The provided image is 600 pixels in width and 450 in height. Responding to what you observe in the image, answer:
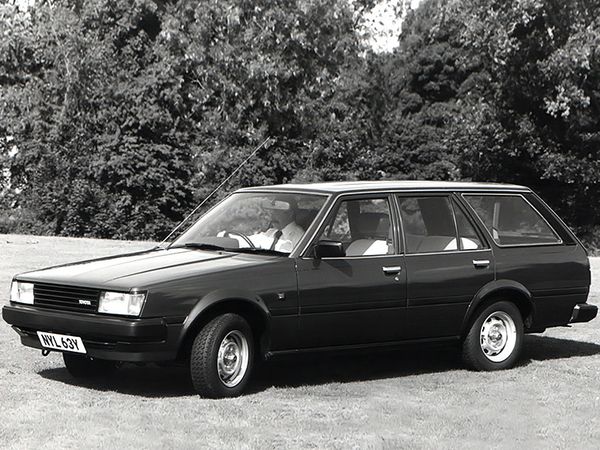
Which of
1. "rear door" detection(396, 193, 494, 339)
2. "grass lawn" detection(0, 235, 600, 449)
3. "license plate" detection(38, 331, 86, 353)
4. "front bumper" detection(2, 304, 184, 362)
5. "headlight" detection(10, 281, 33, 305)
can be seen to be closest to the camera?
"grass lawn" detection(0, 235, 600, 449)

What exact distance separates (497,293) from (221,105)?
89.4 ft

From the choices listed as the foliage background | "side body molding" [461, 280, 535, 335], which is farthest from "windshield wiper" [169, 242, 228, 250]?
the foliage background

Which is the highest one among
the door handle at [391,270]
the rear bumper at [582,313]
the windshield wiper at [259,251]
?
the windshield wiper at [259,251]

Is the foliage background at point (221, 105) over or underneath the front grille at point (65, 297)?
over

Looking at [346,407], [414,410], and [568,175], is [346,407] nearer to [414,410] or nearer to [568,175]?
[414,410]

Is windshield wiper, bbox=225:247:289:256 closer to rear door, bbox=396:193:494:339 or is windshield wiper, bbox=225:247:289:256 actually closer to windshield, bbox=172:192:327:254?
windshield, bbox=172:192:327:254

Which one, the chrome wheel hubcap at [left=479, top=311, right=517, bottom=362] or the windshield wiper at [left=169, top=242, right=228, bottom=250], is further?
the chrome wheel hubcap at [left=479, top=311, right=517, bottom=362]

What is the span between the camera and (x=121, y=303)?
27.2 ft

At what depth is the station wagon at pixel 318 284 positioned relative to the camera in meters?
8.38

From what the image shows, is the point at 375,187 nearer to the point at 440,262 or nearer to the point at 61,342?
the point at 440,262

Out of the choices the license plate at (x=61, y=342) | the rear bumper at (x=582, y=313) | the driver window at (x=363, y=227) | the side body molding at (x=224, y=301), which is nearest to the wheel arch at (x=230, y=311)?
the side body molding at (x=224, y=301)

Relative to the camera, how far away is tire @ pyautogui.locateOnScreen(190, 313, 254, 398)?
8359 mm

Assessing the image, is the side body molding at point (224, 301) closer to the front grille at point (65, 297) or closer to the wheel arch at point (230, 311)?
the wheel arch at point (230, 311)

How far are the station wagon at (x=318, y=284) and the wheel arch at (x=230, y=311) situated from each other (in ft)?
0.03
